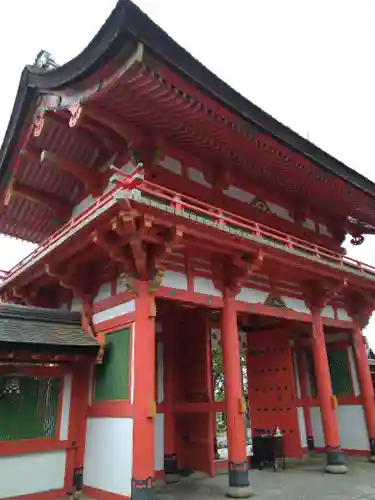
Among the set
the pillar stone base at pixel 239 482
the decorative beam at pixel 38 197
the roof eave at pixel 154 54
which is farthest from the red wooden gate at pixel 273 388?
the decorative beam at pixel 38 197

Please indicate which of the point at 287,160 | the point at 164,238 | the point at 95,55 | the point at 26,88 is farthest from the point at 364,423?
the point at 26,88

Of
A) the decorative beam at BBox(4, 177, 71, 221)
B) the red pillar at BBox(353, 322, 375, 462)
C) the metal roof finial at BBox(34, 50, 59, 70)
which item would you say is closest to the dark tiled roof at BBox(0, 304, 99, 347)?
the decorative beam at BBox(4, 177, 71, 221)

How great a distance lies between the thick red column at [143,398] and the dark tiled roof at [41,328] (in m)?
1.50

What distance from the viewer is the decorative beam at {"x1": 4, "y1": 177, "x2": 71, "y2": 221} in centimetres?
1106

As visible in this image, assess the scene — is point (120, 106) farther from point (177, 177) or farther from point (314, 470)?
point (314, 470)

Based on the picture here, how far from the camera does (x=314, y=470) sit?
11156mm

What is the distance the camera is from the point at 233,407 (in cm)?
869

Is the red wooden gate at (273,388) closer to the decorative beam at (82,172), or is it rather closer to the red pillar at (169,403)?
the red pillar at (169,403)

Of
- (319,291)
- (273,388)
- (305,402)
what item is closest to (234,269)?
(319,291)

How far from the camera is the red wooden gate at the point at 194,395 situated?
33.7 feet

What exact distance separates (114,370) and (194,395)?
341cm

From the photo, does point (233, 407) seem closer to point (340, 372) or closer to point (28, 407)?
point (28, 407)

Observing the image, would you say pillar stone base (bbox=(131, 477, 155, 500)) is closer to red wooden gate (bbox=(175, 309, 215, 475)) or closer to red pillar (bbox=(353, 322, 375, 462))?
red wooden gate (bbox=(175, 309, 215, 475))

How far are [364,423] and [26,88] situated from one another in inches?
563
